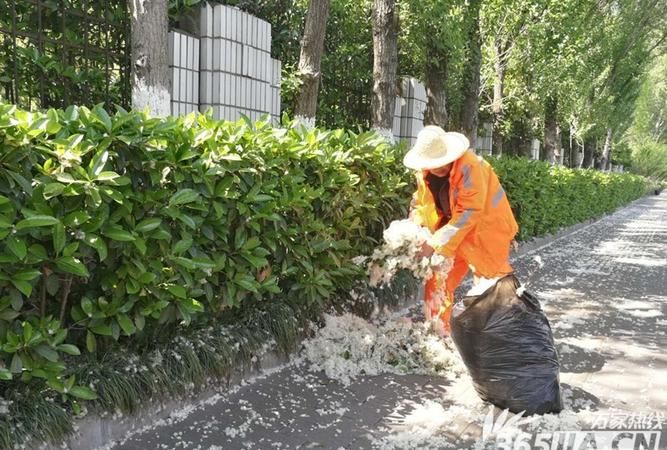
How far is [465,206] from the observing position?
3.81m

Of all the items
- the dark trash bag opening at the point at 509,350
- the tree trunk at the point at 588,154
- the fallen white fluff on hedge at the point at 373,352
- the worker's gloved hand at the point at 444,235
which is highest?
the tree trunk at the point at 588,154

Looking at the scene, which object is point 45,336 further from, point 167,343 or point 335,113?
point 335,113

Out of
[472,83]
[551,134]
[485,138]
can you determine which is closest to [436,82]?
[472,83]

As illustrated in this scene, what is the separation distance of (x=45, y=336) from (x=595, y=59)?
19053 millimetres

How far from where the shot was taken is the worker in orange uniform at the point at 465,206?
382cm

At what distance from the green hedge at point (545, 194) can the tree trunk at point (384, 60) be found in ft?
7.19

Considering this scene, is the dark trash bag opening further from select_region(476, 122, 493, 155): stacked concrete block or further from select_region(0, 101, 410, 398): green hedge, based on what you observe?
select_region(476, 122, 493, 155): stacked concrete block

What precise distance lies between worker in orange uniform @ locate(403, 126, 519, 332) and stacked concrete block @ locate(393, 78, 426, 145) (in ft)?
19.3

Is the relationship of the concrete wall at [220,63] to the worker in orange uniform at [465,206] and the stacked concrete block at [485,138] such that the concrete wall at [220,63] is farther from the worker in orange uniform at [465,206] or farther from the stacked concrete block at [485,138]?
the stacked concrete block at [485,138]

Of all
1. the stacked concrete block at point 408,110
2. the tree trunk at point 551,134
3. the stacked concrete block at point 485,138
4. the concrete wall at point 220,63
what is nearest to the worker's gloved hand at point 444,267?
the concrete wall at point 220,63

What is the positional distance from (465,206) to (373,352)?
1430mm

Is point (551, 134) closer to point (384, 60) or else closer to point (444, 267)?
point (384, 60)

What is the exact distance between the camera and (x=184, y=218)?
3.24 metres

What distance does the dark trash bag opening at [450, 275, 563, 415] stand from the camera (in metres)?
3.67
